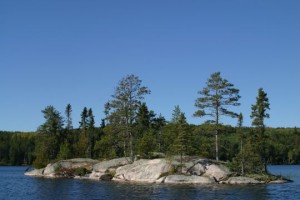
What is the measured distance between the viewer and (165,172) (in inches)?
2579

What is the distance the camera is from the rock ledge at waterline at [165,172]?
Result: 61.8 meters

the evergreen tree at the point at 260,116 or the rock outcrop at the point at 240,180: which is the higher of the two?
the evergreen tree at the point at 260,116

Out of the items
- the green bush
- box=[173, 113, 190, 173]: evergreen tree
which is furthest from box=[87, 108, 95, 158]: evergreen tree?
box=[173, 113, 190, 173]: evergreen tree

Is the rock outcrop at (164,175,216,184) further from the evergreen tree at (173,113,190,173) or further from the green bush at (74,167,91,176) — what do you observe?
the green bush at (74,167,91,176)

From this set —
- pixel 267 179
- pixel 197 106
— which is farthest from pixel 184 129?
pixel 267 179

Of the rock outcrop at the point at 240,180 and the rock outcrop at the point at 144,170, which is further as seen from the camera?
the rock outcrop at the point at 144,170

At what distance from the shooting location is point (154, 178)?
65438mm

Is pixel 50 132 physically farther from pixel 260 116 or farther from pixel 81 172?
pixel 260 116

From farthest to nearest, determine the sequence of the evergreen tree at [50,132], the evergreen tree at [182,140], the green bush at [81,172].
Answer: the evergreen tree at [50,132]
the green bush at [81,172]
the evergreen tree at [182,140]

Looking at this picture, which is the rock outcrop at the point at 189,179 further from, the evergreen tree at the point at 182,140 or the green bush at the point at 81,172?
the green bush at the point at 81,172

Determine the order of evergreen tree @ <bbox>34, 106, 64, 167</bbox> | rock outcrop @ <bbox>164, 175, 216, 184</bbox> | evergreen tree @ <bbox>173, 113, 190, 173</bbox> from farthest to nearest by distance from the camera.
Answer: evergreen tree @ <bbox>34, 106, 64, 167</bbox>
evergreen tree @ <bbox>173, 113, 190, 173</bbox>
rock outcrop @ <bbox>164, 175, 216, 184</bbox>

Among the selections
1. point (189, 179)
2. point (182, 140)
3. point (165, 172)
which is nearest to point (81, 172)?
point (165, 172)

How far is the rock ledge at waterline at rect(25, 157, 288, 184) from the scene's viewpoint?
61.8 m

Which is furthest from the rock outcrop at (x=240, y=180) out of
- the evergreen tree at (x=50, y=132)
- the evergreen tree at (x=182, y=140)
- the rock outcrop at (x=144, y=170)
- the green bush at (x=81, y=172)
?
the evergreen tree at (x=50, y=132)
